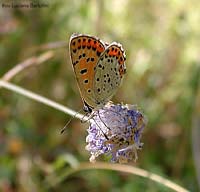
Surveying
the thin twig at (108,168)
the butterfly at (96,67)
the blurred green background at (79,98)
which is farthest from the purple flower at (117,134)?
the blurred green background at (79,98)

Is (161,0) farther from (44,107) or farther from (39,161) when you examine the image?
(39,161)

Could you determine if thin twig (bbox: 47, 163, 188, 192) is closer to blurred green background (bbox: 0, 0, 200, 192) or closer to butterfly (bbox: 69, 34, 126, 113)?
blurred green background (bbox: 0, 0, 200, 192)

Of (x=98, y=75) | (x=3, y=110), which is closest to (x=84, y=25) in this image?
(x=3, y=110)

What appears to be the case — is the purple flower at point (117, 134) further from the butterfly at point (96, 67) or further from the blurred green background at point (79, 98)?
the blurred green background at point (79, 98)

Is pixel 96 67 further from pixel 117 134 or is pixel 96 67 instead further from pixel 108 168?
pixel 108 168

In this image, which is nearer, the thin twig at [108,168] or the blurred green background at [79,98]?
the thin twig at [108,168]

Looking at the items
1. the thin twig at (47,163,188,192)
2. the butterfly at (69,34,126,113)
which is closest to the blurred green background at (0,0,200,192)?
the thin twig at (47,163,188,192)

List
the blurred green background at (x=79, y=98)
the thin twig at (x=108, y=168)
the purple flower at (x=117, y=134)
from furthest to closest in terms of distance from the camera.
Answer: the blurred green background at (x=79, y=98) < the thin twig at (x=108, y=168) < the purple flower at (x=117, y=134)
